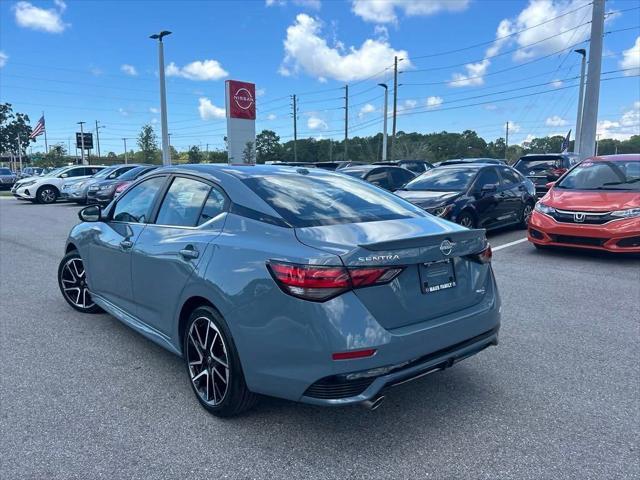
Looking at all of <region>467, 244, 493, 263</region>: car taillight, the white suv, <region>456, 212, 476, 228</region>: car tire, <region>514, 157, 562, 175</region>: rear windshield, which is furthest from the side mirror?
the white suv

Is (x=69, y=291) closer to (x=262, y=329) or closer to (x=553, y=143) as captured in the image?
(x=262, y=329)

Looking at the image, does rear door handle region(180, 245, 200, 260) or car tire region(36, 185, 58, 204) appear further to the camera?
car tire region(36, 185, 58, 204)

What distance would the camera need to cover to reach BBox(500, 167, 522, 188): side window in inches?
404

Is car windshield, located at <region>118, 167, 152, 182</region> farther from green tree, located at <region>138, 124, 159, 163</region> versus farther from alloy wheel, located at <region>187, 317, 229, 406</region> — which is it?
green tree, located at <region>138, 124, 159, 163</region>

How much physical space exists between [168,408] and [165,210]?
1.45m

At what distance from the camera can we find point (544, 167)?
14.9 metres

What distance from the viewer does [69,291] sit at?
5.18 meters

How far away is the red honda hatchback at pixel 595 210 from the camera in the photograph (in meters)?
7.03

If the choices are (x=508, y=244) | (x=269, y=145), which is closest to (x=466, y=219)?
(x=508, y=244)

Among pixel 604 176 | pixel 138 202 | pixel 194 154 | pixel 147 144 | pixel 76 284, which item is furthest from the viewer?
pixel 194 154

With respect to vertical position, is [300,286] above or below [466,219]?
above

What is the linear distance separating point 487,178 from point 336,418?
25.8ft

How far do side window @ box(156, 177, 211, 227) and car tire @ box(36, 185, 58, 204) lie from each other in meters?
19.9

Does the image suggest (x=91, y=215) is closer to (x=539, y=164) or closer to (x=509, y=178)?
(x=509, y=178)
